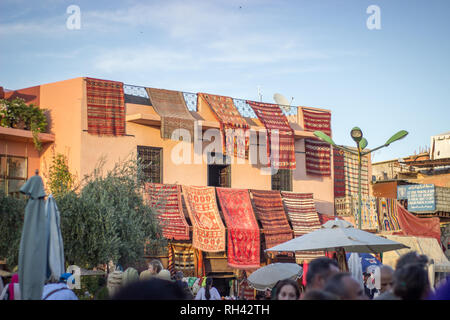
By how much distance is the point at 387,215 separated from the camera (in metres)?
24.1

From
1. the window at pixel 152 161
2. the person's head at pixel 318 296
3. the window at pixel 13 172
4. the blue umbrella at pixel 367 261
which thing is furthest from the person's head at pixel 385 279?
the window at pixel 152 161

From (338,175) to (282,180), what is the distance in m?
2.91

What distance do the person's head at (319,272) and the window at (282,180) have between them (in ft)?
57.0

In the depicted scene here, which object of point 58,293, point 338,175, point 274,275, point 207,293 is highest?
point 338,175

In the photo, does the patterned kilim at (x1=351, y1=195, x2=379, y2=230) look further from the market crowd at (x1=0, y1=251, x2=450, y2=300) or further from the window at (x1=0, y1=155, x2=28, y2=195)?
the market crowd at (x1=0, y1=251, x2=450, y2=300)

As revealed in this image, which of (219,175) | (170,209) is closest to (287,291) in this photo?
(170,209)

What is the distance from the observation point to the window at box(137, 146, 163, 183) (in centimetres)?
1975

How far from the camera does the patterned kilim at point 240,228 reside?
63.9 feet

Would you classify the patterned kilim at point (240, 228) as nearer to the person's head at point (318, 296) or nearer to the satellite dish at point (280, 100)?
the satellite dish at point (280, 100)

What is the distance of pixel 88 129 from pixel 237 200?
5.29m

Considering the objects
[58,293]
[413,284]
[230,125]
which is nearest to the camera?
[413,284]

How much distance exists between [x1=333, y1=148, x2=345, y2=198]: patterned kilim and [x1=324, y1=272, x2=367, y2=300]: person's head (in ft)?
68.1

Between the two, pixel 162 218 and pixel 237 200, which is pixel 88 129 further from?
pixel 237 200

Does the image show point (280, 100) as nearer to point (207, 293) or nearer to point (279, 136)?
point (279, 136)
